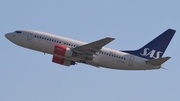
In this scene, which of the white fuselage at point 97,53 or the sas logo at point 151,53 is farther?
the sas logo at point 151,53

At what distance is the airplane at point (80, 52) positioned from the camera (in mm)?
55875

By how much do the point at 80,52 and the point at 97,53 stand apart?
8.51 feet

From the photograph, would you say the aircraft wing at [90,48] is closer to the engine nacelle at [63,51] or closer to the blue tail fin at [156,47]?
the engine nacelle at [63,51]

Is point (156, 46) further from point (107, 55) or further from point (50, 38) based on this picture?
point (50, 38)

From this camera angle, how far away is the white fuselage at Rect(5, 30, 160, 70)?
56.7m

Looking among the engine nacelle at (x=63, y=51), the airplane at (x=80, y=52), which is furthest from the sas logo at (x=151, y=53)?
the engine nacelle at (x=63, y=51)

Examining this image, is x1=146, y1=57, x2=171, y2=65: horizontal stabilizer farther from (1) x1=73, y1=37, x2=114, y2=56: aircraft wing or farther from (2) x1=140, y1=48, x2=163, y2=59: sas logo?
(1) x1=73, y1=37, x2=114, y2=56: aircraft wing

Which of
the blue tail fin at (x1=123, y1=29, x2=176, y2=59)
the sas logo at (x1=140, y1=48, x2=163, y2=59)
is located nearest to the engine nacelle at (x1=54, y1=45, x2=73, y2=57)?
the blue tail fin at (x1=123, y1=29, x2=176, y2=59)

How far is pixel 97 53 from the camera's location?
187 ft

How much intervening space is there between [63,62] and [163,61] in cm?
1410

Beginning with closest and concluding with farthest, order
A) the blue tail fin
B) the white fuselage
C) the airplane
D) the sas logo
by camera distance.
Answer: the airplane < the white fuselage < the blue tail fin < the sas logo

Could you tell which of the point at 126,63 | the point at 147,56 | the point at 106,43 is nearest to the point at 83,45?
the point at 106,43

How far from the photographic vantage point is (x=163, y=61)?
55250mm

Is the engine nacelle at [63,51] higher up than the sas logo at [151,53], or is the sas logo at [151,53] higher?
the sas logo at [151,53]
